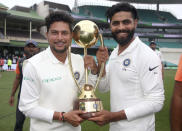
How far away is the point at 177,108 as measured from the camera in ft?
4.44

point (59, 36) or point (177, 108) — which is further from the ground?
point (59, 36)

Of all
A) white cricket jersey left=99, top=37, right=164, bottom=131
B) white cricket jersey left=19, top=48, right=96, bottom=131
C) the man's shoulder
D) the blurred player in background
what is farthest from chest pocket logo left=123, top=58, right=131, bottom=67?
the blurred player in background

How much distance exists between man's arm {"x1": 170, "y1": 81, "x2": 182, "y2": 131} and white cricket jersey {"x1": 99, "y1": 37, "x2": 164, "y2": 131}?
0.37 metres

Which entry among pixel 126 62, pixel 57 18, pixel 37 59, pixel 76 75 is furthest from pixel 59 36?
pixel 126 62

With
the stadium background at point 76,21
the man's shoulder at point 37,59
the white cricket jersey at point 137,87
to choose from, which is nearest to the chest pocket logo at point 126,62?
the white cricket jersey at point 137,87

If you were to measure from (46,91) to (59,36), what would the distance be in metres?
0.53

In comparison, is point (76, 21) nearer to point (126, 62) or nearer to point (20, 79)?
point (20, 79)

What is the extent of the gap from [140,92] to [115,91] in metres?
0.25

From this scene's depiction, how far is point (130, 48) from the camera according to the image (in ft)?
6.24

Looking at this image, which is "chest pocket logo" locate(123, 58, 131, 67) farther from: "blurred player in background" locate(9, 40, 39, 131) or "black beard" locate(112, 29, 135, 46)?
"blurred player in background" locate(9, 40, 39, 131)

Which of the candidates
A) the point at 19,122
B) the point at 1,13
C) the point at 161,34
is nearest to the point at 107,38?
the point at 161,34

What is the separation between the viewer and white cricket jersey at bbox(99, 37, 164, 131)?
1.76m

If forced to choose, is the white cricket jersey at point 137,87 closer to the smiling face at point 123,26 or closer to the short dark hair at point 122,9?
the smiling face at point 123,26

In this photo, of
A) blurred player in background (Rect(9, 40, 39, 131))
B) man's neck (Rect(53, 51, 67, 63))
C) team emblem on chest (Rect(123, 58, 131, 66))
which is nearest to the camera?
team emblem on chest (Rect(123, 58, 131, 66))
